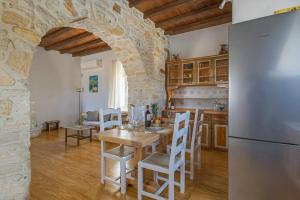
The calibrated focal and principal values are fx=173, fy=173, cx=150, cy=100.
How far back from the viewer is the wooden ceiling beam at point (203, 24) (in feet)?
12.0

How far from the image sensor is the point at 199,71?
3.99 meters

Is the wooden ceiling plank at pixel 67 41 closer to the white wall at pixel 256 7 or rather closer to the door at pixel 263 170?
the white wall at pixel 256 7

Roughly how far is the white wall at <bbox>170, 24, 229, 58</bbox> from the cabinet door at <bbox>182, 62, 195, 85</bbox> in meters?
0.43

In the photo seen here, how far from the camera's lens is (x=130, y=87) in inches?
161

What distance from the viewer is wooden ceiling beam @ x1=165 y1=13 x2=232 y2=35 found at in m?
3.64

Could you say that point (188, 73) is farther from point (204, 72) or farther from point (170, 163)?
point (170, 163)

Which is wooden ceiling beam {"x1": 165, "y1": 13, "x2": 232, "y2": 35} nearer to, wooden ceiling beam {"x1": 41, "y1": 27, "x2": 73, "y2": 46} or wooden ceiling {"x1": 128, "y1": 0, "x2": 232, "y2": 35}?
wooden ceiling {"x1": 128, "y1": 0, "x2": 232, "y2": 35}

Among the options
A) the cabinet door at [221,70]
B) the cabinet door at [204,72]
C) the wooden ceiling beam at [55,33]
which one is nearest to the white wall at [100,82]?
the wooden ceiling beam at [55,33]

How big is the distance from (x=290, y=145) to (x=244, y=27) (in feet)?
3.20

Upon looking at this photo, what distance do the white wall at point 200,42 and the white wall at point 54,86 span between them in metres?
4.08

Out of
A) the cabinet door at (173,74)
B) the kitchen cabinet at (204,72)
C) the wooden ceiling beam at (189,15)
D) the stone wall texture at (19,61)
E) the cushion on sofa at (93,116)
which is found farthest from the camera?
the cushion on sofa at (93,116)

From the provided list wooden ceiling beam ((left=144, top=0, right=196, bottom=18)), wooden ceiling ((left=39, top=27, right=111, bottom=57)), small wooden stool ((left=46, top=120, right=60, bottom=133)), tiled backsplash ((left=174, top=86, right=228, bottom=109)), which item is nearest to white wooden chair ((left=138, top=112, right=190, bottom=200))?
wooden ceiling beam ((left=144, top=0, right=196, bottom=18))

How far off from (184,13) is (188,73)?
131 cm

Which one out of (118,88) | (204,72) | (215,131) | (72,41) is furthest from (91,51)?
(215,131)
